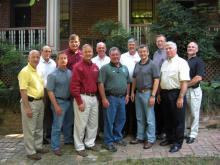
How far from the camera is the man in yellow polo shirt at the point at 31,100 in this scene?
780 centimetres

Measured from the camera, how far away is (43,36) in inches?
599

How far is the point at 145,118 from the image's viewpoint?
29.4 feet

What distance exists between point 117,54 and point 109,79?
1.66 ft

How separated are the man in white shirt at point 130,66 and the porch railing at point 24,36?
6399 mm

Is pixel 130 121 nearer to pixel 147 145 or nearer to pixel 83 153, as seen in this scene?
pixel 147 145

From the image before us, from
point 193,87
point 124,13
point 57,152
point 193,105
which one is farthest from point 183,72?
point 124,13

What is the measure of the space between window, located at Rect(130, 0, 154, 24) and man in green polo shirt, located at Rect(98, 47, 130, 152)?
971 centimetres

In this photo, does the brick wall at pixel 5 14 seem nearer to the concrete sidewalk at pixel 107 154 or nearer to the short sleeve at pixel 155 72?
the concrete sidewalk at pixel 107 154

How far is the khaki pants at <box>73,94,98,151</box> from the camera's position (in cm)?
830

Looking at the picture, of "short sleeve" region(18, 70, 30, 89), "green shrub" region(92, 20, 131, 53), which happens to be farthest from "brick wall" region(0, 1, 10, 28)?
"short sleeve" region(18, 70, 30, 89)

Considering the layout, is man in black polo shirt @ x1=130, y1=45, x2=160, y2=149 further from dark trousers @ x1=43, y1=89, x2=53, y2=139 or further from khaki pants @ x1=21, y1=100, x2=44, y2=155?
khaki pants @ x1=21, y1=100, x2=44, y2=155

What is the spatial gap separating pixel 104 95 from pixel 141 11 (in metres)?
10.3

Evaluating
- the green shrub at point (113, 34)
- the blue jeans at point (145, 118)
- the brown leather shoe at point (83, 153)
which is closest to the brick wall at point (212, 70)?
the green shrub at point (113, 34)

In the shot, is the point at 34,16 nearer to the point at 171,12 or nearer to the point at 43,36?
the point at 43,36
